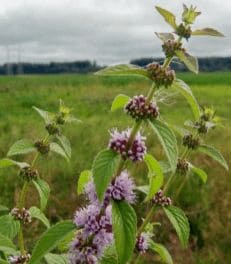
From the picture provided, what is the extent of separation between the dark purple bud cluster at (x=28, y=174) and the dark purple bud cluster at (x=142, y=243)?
0.51 meters

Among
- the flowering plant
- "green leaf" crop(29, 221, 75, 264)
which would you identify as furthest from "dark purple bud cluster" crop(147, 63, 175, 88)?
"green leaf" crop(29, 221, 75, 264)

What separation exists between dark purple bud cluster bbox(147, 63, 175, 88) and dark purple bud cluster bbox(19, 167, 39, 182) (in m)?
0.93

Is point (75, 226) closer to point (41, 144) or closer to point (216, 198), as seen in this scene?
point (41, 144)

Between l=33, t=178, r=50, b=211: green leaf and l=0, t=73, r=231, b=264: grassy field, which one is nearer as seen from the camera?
l=33, t=178, r=50, b=211: green leaf

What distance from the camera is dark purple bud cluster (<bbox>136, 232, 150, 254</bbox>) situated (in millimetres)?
2129

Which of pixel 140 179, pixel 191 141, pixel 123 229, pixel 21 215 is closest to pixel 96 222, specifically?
pixel 123 229

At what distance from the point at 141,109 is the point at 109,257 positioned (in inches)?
19.3

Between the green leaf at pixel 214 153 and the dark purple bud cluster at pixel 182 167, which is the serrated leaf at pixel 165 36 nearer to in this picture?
the green leaf at pixel 214 153

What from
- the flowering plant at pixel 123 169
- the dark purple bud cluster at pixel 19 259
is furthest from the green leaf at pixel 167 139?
the dark purple bud cluster at pixel 19 259

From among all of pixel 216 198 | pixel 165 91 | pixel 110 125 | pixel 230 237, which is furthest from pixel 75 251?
pixel 110 125

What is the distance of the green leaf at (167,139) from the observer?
1540mm

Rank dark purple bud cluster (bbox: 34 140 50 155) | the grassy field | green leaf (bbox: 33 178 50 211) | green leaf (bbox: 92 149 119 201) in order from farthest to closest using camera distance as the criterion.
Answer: the grassy field
dark purple bud cluster (bbox: 34 140 50 155)
green leaf (bbox: 33 178 50 211)
green leaf (bbox: 92 149 119 201)

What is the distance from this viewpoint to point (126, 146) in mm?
1641

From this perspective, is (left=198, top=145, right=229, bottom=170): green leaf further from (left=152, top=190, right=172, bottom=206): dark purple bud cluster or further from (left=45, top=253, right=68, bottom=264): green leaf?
(left=45, top=253, right=68, bottom=264): green leaf
